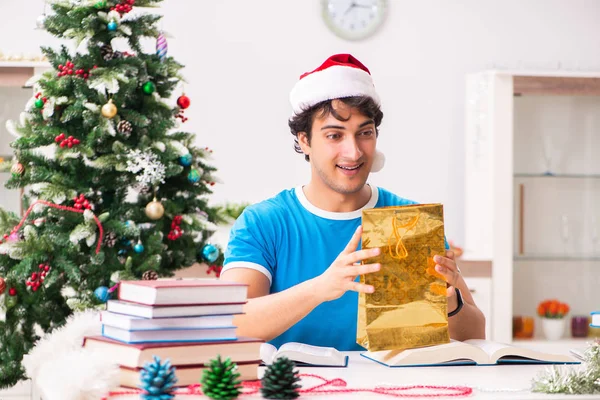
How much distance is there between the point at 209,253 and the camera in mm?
3137

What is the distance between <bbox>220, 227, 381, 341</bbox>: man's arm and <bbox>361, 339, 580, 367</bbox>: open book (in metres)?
0.16

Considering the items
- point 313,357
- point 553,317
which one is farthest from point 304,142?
point 553,317

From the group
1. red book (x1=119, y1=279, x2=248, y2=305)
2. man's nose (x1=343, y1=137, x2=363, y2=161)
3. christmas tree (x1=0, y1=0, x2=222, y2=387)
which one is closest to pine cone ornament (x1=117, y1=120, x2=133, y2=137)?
christmas tree (x1=0, y1=0, x2=222, y2=387)

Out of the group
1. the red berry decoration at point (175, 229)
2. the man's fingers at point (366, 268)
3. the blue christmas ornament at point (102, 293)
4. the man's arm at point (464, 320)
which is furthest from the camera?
the red berry decoration at point (175, 229)

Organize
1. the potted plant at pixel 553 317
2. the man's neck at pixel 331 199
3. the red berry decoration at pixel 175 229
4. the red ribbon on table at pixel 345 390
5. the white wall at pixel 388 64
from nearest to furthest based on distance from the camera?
the red ribbon on table at pixel 345 390
the man's neck at pixel 331 199
the red berry decoration at pixel 175 229
the potted plant at pixel 553 317
the white wall at pixel 388 64

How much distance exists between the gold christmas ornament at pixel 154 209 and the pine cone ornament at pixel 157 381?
74.1 inches

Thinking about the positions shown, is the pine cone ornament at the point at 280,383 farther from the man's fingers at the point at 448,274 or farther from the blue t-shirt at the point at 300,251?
the blue t-shirt at the point at 300,251

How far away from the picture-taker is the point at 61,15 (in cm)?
301

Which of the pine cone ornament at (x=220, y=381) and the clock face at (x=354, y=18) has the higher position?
the clock face at (x=354, y=18)

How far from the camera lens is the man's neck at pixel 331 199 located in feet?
7.07

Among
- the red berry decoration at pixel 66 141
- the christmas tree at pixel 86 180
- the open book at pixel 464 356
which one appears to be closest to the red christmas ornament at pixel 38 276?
the christmas tree at pixel 86 180

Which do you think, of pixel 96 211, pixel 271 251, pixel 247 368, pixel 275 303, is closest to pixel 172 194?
pixel 96 211

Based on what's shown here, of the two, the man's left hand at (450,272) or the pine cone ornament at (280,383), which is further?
the man's left hand at (450,272)

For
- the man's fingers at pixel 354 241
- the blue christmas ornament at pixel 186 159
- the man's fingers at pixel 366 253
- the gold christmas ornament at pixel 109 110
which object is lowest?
the man's fingers at pixel 366 253
